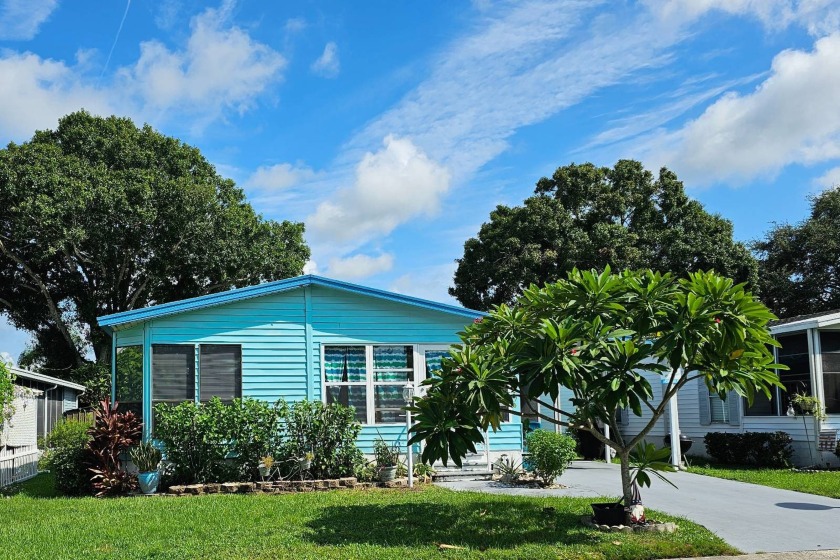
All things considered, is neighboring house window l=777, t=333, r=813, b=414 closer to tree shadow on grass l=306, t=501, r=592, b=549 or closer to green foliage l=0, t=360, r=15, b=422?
tree shadow on grass l=306, t=501, r=592, b=549

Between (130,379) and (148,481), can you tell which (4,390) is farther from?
(148,481)

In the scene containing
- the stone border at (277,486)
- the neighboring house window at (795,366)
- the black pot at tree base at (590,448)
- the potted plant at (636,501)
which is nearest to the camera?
the potted plant at (636,501)

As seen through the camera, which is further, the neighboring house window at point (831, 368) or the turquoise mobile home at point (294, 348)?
A: the neighboring house window at point (831, 368)

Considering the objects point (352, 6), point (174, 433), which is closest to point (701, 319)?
point (352, 6)

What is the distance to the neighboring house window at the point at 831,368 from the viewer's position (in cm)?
1612

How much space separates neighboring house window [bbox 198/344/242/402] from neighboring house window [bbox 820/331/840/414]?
39.7ft

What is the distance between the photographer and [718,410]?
18.7m

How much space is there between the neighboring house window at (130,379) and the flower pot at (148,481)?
145cm

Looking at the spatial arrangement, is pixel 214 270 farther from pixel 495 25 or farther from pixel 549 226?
pixel 495 25

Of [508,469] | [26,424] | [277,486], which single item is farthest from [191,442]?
[26,424]

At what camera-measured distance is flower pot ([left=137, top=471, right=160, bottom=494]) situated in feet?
40.4

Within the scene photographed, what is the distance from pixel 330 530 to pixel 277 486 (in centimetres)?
412

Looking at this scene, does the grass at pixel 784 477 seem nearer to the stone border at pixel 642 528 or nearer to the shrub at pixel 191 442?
the stone border at pixel 642 528

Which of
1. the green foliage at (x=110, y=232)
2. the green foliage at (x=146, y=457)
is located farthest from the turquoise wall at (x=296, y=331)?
the green foliage at (x=110, y=232)
